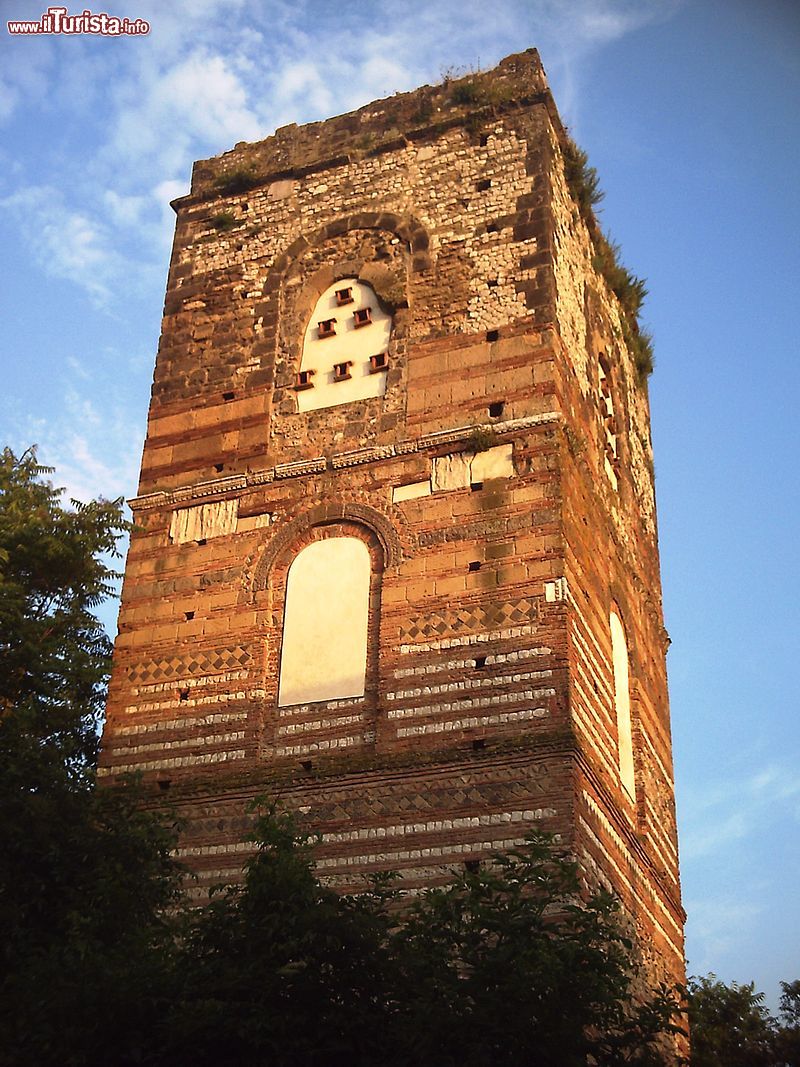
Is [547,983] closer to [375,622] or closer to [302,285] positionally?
[375,622]

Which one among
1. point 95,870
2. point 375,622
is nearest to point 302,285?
point 375,622

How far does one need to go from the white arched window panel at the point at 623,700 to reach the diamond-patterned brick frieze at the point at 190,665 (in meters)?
4.81

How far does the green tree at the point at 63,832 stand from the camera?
10.9 m

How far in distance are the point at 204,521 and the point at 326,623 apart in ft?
8.37

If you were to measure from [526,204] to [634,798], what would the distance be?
807 cm

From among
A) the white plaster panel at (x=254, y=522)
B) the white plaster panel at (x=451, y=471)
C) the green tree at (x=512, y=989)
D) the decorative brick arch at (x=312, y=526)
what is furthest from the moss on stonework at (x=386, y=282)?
the green tree at (x=512, y=989)

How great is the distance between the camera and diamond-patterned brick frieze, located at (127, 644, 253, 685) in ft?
56.5

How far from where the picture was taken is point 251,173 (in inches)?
854

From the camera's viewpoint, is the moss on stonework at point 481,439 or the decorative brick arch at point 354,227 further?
the decorative brick arch at point 354,227

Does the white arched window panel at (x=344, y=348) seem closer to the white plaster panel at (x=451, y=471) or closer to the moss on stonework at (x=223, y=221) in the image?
the white plaster panel at (x=451, y=471)

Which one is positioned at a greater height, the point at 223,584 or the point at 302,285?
the point at 302,285

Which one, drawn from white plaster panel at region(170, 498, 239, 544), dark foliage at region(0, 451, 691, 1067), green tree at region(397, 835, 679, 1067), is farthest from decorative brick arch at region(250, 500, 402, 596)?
green tree at region(397, 835, 679, 1067)

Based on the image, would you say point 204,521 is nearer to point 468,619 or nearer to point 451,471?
point 451,471

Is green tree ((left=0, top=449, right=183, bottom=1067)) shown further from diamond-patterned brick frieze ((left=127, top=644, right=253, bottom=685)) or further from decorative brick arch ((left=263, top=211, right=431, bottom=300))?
decorative brick arch ((left=263, top=211, right=431, bottom=300))
